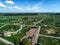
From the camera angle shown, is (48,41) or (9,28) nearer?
(48,41)

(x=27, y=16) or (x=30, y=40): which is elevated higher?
(x=27, y=16)

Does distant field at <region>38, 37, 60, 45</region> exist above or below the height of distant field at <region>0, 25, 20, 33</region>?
below

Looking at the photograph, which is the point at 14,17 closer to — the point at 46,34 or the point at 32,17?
the point at 32,17

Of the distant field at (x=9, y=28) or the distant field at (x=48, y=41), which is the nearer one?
the distant field at (x=48, y=41)

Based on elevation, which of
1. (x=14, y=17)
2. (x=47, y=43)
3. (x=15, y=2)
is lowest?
(x=47, y=43)

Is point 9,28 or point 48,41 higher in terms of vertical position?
point 9,28

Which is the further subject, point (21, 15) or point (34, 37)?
point (21, 15)

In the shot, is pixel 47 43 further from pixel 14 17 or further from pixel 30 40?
pixel 14 17

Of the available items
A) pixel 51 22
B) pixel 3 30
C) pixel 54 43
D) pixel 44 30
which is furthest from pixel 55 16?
pixel 3 30

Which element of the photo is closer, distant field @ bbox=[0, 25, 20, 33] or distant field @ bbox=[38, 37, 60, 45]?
distant field @ bbox=[38, 37, 60, 45]

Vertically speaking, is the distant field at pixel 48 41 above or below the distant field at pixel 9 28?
below
